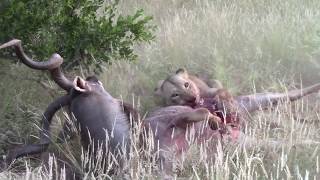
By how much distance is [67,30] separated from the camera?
6.36 m

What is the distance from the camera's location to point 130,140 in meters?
5.17

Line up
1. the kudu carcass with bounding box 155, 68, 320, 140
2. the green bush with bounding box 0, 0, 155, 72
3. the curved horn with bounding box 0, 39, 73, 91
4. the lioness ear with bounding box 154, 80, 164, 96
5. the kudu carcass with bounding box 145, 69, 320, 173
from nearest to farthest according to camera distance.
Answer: the curved horn with bounding box 0, 39, 73, 91 → the kudu carcass with bounding box 145, 69, 320, 173 → the green bush with bounding box 0, 0, 155, 72 → the kudu carcass with bounding box 155, 68, 320, 140 → the lioness ear with bounding box 154, 80, 164, 96

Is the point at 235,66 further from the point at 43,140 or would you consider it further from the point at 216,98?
the point at 43,140

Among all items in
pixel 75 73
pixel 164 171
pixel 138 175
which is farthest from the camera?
pixel 75 73

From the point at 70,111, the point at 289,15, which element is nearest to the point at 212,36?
the point at 289,15

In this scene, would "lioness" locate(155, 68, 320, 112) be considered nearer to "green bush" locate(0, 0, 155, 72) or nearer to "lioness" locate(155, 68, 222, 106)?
"lioness" locate(155, 68, 222, 106)

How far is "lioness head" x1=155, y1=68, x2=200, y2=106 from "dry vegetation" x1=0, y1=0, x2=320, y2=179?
0.89ft

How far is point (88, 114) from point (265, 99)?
201 centimetres

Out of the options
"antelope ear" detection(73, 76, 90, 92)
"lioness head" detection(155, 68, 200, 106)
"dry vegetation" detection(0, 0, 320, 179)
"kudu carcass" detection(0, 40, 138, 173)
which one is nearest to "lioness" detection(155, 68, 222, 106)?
"lioness head" detection(155, 68, 200, 106)

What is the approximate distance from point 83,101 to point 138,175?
47.1 inches

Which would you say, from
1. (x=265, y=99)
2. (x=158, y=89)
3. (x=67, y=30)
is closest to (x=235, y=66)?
(x=265, y=99)

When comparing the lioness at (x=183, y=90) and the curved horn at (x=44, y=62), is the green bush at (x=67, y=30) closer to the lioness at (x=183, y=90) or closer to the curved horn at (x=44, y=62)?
the lioness at (x=183, y=90)

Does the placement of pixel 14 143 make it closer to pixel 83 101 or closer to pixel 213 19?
pixel 83 101

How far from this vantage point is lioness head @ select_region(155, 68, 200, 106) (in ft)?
21.1
